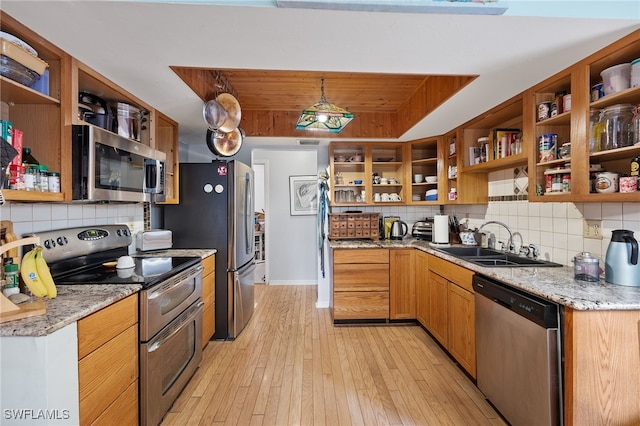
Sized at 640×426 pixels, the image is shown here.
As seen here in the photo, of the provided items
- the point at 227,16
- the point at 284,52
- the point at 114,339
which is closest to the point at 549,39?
the point at 284,52

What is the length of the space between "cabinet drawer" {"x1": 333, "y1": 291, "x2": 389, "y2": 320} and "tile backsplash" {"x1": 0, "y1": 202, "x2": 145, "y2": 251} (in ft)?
6.76

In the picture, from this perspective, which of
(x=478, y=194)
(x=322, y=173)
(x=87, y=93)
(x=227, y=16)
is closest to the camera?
(x=227, y=16)

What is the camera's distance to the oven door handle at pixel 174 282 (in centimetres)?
159

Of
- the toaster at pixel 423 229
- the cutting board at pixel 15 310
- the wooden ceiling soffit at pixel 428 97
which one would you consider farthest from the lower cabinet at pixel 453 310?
the cutting board at pixel 15 310

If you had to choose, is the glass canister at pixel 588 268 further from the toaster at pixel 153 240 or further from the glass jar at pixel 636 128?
the toaster at pixel 153 240

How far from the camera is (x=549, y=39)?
135cm

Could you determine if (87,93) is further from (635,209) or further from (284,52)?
(635,209)

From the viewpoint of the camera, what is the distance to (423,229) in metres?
3.40

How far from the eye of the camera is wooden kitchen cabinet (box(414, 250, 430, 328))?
279 cm

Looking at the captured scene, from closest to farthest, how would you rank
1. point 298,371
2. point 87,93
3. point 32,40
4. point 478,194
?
point 32,40
point 87,93
point 298,371
point 478,194

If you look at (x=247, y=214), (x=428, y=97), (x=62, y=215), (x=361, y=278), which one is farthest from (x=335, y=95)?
(x=62, y=215)

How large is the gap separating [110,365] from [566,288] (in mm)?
2238

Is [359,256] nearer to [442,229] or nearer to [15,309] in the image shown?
[442,229]

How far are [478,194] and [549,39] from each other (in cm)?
175
